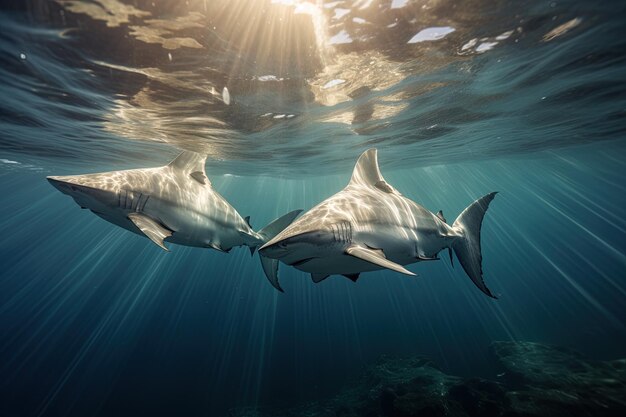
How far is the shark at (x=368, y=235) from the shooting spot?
9.76 feet

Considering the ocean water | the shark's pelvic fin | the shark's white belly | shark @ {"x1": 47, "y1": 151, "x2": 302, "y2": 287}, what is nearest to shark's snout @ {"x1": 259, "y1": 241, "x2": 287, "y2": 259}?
the shark's white belly

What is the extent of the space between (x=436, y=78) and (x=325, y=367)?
70.2ft

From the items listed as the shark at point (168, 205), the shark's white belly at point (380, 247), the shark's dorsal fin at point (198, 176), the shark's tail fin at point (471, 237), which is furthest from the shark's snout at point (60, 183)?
the shark's tail fin at point (471, 237)

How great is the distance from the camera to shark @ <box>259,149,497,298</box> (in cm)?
297

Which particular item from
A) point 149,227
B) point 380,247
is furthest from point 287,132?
point 380,247

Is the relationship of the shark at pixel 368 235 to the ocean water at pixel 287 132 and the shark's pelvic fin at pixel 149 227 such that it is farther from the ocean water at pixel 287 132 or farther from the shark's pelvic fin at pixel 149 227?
the ocean water at pixel 287 132

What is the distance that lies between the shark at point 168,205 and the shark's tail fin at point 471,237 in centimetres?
372

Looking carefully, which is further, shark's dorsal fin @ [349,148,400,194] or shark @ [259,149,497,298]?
shark's dorsal fin @ [349,148,400,194]

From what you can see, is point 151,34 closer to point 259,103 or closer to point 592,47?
point 259,103

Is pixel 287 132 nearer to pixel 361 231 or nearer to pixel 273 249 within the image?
pixel 361 231

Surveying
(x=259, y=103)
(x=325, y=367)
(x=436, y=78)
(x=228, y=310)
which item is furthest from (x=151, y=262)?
(x=436, y=78)

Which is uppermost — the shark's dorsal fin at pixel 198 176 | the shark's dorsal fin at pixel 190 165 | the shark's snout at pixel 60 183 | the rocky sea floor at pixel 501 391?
the shark's dorsal fin at pixel 190 165

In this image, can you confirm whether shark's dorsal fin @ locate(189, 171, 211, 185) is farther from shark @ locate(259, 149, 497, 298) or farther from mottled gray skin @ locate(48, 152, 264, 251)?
shark @ locate(259, 149, 497, 298)

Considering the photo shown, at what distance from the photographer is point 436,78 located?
10430mm
